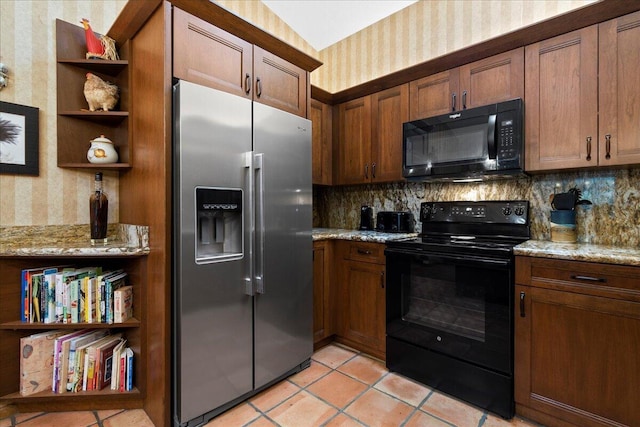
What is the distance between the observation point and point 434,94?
2.38 m

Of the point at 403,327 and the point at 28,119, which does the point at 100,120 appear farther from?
the point at 403,327

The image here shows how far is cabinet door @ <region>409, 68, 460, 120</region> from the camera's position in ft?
7.48

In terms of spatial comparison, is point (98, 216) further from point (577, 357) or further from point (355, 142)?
point (577, 357)

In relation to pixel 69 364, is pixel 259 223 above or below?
above

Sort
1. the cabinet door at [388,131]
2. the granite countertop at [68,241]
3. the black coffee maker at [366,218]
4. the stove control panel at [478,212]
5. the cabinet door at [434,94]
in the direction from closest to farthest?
1. the granite countertop at [68,241]
2. the stove control panel at [478,212]
3. the cabinet door at [434,94]
4. the cabinet door at [388,131]
5. the black coffee maker at [366,218]

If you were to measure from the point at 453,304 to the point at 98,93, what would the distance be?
104 inches

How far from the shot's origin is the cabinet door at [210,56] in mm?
1577

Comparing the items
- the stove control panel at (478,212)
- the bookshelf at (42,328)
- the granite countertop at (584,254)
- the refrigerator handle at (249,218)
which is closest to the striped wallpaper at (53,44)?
the bookshelf at (42,328)

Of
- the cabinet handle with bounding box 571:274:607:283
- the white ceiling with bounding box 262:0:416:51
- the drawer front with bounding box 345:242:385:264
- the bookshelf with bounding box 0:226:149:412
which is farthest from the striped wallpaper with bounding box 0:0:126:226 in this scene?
the cabinet handle with bounding box 571:274:607:283

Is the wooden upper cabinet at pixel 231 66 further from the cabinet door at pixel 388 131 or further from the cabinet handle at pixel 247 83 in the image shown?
the cabinet door at pixel 388 131

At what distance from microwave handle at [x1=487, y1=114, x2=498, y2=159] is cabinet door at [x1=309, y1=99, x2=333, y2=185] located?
1.47 metres

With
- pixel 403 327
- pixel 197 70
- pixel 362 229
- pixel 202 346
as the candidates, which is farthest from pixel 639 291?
pixel 197 70

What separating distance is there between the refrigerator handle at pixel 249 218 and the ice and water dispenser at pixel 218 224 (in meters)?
0.04

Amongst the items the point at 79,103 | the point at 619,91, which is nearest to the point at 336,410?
the point at 619,91
